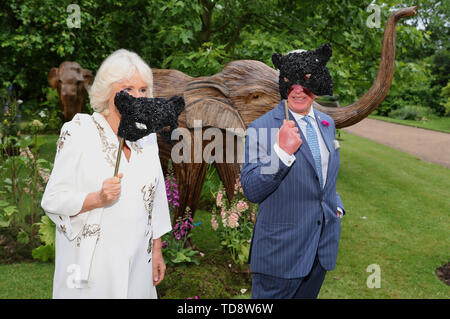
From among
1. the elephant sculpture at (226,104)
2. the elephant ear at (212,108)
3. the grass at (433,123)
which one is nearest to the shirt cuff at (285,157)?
the elephant sculpture at (226,104)

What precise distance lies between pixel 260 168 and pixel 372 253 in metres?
4.01

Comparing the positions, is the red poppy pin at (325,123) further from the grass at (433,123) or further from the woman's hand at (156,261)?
the grass at (433,123)

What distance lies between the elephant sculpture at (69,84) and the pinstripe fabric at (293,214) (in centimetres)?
395

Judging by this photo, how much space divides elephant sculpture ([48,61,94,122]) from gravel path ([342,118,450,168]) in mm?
9416

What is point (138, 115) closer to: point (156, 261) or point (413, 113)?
point (156, 261)

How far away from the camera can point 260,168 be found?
1.80 m

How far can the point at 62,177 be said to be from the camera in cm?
162

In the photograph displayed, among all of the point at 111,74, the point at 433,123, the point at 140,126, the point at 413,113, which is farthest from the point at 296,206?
the point at 413,113

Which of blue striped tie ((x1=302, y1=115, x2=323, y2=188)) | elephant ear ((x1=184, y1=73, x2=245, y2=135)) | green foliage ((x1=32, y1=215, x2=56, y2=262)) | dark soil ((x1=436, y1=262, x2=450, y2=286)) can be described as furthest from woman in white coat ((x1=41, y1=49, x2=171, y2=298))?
dark soil ((x1=436, y1=262, x2=450, y2=286))

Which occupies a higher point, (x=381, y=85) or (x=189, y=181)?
(x=381, y=85)

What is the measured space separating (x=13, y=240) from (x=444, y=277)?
5.11 m

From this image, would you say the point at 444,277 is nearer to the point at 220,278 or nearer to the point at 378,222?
the point at 378,222

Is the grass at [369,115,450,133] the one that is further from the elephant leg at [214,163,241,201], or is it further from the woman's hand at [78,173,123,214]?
the woman's hand at [78,173,123,214]

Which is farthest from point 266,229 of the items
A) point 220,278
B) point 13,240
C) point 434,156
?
point 434,156
